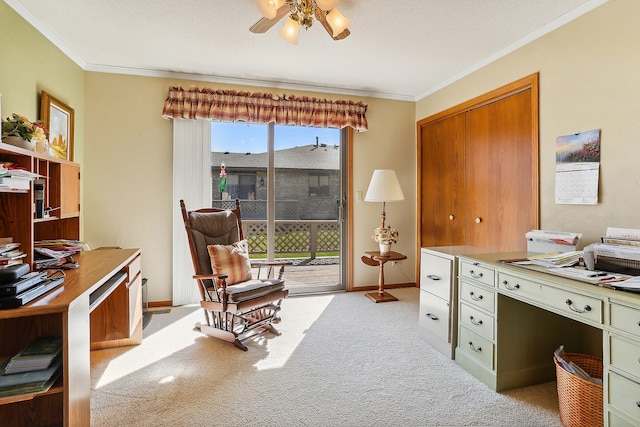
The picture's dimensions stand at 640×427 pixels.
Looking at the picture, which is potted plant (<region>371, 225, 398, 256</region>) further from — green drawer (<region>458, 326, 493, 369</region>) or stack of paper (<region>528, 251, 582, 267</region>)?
stack of paper (<region>528, 251, 582, 267</region>)

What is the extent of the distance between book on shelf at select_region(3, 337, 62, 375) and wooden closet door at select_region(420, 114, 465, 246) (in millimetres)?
3341

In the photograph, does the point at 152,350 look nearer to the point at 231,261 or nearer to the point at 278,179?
the point at 231,261

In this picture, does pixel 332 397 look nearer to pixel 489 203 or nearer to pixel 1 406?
pixel 1 406

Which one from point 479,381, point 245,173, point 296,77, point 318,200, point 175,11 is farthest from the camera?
point 318,200

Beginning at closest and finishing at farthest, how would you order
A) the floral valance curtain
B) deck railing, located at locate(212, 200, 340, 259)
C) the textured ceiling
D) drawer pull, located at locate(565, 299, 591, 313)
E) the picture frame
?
drawer pull, located at locate(565, 299, 591, 313) → the textured ceiling → the picture frame → the floral valance curtain → deck railing, located at locate(212, 200, 340, 259)

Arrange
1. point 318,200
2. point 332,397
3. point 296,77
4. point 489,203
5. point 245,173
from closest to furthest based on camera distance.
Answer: point 332,397, point 489,203, point 296,77, point 245,173, point 318,200

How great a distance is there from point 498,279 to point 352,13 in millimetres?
2009

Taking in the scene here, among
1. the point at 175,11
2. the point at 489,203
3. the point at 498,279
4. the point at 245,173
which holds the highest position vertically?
the point at 175,11

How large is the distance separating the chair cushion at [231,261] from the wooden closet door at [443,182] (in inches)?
87.7

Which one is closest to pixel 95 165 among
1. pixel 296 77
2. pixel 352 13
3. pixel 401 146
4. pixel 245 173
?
pixel 245 173

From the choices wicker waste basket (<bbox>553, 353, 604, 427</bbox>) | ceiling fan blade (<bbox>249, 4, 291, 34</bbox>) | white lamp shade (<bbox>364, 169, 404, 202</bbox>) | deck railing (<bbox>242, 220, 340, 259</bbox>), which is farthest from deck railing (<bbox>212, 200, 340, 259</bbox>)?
wicker waste basket (<bbox>553, 353, 604, 427</bbox>)

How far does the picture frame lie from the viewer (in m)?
2.49

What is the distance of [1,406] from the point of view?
1.33 meters

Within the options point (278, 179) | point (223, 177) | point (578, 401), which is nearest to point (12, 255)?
point (223, 177)
